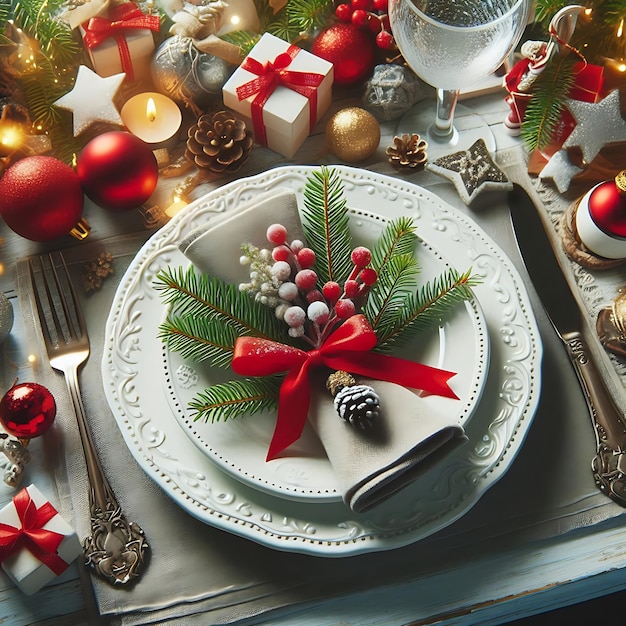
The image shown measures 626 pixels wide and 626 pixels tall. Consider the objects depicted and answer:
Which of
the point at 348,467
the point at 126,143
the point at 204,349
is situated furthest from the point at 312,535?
the point at 126,143

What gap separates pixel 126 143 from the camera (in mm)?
1005

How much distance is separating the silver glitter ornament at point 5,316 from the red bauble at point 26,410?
9 centimetres

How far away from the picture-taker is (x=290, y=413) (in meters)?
0.84

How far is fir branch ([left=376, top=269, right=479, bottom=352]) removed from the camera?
88 centimetres

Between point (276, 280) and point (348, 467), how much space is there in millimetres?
234

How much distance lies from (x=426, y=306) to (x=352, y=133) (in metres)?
0.33

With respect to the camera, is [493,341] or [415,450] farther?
[493,341]

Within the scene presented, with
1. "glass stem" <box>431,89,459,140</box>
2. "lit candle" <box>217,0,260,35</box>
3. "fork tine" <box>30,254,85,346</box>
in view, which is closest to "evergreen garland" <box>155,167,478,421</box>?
"fork tine" <box>30,254,85,346</box>

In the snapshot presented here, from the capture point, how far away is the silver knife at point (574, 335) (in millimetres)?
909

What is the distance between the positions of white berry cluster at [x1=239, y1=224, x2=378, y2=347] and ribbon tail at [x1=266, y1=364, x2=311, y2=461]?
0.06 meters

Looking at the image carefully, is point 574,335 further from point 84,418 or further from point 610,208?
point 84,418

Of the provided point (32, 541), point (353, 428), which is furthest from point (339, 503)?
point (32, 541)

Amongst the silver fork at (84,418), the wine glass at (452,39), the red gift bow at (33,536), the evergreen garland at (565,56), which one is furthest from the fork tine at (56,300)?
the evergreen garland at (565,56)

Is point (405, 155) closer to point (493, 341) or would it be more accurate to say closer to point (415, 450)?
point (493, 341)
